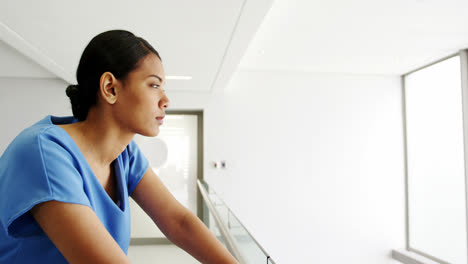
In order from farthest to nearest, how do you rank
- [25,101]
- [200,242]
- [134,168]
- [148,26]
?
[25,101]
[148,26]
[134,168]
[200,242]

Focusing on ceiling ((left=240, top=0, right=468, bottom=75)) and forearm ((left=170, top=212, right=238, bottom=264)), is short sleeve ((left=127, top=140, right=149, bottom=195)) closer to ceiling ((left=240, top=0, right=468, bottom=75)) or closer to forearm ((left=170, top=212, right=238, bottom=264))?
forearm ((left=170, top=212, right=238, bottom=264))

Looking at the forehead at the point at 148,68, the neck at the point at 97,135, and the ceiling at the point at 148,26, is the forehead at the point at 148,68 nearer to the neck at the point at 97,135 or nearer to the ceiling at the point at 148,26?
the neck at the point at 97,135

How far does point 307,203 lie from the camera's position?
5605mm

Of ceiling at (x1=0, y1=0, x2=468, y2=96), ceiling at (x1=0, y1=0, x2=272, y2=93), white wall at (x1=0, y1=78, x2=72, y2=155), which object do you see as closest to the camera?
ceiling at (x1=0, y1=0, x2=272, y2=93)

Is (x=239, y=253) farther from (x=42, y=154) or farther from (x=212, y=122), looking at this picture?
(x=212, y=122)

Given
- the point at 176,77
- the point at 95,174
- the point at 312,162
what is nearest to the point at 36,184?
the point at 95,174

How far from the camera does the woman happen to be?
1.67ft

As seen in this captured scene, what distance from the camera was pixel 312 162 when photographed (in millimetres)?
5680

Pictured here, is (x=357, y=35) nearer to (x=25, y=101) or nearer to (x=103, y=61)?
(x=103, y=61)

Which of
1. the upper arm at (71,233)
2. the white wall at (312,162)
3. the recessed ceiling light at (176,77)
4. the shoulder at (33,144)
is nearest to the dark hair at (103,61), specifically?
the shoulder at (33,144)

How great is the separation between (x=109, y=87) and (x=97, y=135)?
109 millimetres

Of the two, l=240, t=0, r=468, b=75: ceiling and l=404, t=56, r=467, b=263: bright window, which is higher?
l=240, t=0, r=468, b=75: ceiling

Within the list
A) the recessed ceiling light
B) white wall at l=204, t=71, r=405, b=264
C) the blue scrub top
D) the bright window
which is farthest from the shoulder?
the bright window

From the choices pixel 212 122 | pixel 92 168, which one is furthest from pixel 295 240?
pixel 92 168
